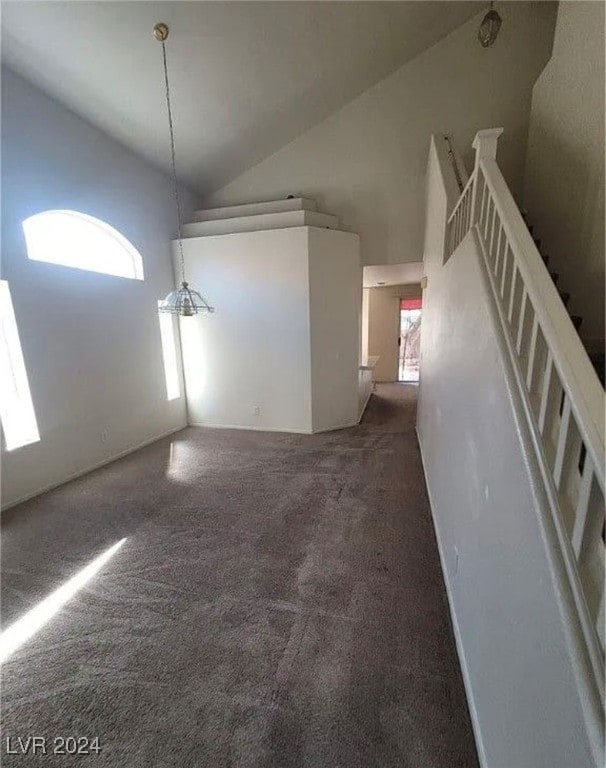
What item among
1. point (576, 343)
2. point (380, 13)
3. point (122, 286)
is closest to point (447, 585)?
point (576, 343)

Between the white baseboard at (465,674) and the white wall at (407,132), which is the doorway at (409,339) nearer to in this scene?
the white wall at (407,132)

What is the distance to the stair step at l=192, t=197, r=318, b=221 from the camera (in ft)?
17.1

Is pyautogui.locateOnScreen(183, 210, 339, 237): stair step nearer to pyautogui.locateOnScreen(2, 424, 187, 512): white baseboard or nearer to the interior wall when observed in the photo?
the interior wall

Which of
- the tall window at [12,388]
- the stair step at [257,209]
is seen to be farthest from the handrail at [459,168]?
the tall window at [12,388]

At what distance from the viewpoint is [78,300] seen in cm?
380

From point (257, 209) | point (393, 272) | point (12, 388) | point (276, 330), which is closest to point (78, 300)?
point (12, 388)

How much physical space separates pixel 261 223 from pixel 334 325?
1.91 m

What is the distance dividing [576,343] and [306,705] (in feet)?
6.03

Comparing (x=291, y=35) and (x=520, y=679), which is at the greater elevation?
(x=291, y=35)

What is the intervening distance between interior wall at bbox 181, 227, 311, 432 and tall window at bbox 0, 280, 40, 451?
8.10 feet

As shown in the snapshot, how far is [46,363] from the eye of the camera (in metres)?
3.49

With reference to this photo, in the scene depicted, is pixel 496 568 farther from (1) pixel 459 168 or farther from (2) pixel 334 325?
(2) pixel 334 325

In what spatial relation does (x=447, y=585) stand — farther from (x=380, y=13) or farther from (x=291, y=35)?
(x=380, y=13)

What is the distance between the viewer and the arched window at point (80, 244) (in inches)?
135
